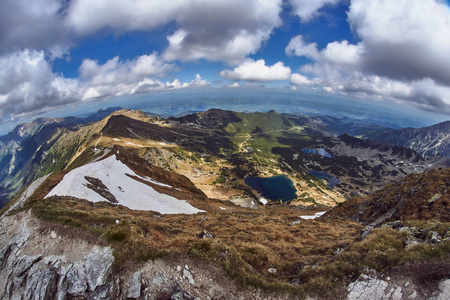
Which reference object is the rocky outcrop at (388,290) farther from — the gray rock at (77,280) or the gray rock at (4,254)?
the gray rock at (4,254)

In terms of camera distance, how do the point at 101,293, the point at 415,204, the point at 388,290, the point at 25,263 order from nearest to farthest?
1. the point at 388,290
2. the point at 101,293
3. the point at 25,263
4. the point at 415,204

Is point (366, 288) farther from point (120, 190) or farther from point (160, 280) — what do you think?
point (120, 190)

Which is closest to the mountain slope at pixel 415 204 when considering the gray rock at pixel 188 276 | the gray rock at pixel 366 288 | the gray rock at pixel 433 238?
the gray rock at pixel 433 238

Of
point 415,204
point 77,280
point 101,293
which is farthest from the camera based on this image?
point 415,204

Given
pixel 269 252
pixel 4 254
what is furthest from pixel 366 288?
pixel 4 254

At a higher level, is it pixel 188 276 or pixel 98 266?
pixel 98 266

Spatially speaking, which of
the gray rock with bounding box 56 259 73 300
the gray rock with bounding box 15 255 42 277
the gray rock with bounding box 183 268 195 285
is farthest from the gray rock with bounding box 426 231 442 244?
the gray rock with bounding box 15 255 42 277
